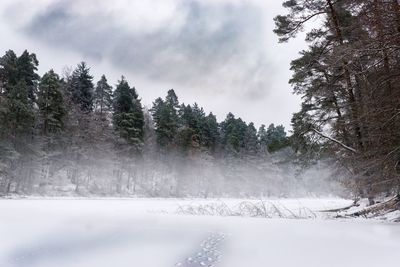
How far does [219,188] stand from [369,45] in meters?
54.8

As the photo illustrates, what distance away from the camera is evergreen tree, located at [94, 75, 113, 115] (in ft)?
183

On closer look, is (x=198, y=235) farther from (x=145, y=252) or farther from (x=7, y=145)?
(x=7, y=145)

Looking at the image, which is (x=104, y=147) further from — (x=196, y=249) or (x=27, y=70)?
(x=196, y=249)

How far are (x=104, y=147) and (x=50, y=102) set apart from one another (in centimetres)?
848

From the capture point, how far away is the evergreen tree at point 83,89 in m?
52.7

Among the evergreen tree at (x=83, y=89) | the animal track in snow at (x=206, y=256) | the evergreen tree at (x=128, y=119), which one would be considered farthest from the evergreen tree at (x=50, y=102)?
the animal track in snow at (x=206, y=256)

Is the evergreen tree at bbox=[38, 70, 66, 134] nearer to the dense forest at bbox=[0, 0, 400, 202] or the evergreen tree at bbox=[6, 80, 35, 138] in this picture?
the dense forest at bbox=[0, 0, 400, 202]

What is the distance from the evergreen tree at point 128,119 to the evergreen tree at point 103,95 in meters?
4.81

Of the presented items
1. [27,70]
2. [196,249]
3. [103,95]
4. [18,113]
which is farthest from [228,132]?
[196,249]

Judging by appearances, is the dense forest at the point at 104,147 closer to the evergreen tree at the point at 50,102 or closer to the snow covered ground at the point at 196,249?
the evergreen tree at the point at 50,102

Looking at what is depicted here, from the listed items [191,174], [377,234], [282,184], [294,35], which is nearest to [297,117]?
[294,35]

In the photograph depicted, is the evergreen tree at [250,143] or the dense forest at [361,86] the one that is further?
the evergreen tree at [250,143]

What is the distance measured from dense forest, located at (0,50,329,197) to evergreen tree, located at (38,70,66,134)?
10 cm

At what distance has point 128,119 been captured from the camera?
157 feet
